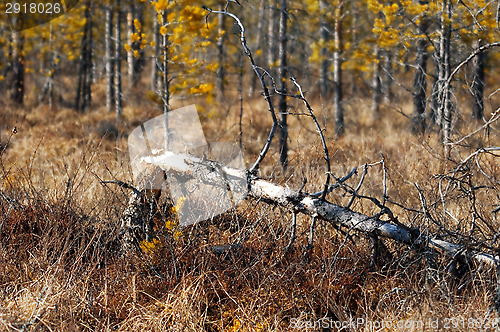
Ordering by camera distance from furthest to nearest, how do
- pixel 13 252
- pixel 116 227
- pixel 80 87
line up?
pixel 80 87 → pixel 116 227 → pixel 13 252

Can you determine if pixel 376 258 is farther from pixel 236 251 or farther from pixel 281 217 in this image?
pixel 236 251

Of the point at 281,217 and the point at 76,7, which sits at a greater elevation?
the point at 76,7

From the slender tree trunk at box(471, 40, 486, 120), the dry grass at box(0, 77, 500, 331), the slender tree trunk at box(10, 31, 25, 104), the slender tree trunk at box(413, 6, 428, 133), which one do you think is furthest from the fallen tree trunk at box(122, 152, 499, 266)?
the slender tree trunk at box(10, 31, 25, 104)

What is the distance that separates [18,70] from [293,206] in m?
12.9

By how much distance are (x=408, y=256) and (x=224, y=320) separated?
146 centimetres

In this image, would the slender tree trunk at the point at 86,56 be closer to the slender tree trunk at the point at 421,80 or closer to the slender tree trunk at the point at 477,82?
the slender tree trunk at the point at 421,80

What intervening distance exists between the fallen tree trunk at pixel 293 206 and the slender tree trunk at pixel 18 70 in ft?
37.0

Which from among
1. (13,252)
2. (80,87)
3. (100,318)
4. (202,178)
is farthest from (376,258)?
Result: (80,87)

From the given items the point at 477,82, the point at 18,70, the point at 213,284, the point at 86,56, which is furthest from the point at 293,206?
the point at 18,70

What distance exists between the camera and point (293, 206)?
10.5 ft

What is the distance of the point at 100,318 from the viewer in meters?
2.81

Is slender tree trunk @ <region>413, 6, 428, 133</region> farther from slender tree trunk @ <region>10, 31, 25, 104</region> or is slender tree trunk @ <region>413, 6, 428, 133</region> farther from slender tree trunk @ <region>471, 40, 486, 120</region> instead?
slender tree trunk @ <region>10, 31, 25, 104</region>

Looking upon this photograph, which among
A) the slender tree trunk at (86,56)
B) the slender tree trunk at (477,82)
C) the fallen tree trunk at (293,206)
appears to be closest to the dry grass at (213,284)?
the fallen tree trunk at (293,206)

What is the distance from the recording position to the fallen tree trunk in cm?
302
